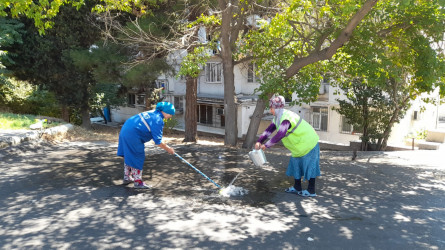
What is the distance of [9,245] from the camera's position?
3.63 metres

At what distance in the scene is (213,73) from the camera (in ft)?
77.1

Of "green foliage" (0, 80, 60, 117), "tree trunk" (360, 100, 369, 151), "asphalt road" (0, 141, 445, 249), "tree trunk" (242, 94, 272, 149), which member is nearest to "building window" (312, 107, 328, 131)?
"tree trunk" (360, 100, 369, 151)

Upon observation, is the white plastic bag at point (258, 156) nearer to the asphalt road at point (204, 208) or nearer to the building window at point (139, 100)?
the asphalt road at point (204, 208)

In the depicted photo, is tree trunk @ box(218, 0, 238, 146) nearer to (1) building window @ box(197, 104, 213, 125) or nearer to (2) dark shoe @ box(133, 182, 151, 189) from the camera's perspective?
(2) dark shoe @ box(133, 182, 151, 189)

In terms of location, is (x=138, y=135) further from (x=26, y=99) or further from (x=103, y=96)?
(x=26, y=99)

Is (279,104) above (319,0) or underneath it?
underneath

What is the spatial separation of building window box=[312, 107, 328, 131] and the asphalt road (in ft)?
40.9

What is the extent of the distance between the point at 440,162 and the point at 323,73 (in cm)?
406

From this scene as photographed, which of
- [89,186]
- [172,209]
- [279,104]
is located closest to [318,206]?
[279,104]

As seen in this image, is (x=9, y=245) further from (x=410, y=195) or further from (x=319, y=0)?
(x=319, y=0)

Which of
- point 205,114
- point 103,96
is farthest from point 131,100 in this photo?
point 103,96

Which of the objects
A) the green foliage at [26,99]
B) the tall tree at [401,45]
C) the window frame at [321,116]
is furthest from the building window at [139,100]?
the tall tree at [401,45]

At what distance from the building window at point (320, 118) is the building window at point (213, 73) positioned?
6.36 metres

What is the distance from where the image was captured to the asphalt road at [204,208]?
389 cm
